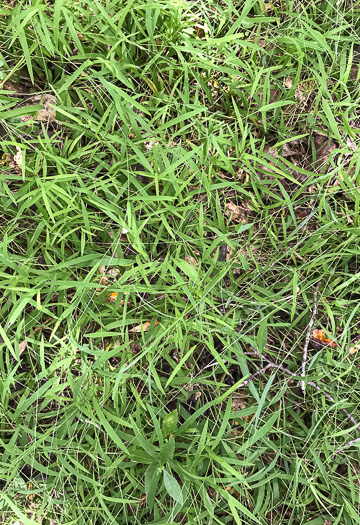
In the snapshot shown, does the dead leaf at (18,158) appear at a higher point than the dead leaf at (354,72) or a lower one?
higher

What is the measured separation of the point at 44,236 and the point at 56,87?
0.70 meters

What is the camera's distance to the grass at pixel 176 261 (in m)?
1.62

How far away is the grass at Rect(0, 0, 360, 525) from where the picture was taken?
63.6 inches

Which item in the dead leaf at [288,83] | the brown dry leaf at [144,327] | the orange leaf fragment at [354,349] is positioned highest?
the dead leaf at [288,83]

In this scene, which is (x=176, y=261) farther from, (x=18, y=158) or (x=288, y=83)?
(x=288, y=83)

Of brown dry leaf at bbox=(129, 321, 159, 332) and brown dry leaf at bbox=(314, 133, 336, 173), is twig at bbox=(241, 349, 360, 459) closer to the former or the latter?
brown dry leaf at bbox=(129, 321, 159, 332)

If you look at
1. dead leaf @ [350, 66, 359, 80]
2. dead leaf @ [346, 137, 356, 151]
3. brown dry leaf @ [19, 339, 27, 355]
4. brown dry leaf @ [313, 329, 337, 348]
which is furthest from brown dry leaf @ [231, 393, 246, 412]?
dead leaf @ [350, 66, 359, 80]

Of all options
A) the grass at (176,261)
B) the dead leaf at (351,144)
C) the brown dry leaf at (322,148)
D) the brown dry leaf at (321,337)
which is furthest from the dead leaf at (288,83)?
the brown dry leaf at (321,337)

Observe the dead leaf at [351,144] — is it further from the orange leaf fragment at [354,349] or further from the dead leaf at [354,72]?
the orange leaf fragment at [354,349]

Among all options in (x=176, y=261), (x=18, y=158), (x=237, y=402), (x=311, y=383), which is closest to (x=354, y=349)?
(x=311, y=383)

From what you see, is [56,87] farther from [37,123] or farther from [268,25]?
[268,25]

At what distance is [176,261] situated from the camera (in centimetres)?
166

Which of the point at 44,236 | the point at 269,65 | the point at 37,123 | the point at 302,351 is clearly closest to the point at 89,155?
the point at 37,123

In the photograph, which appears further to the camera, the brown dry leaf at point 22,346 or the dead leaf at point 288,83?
the dead leaf at point 288,83
